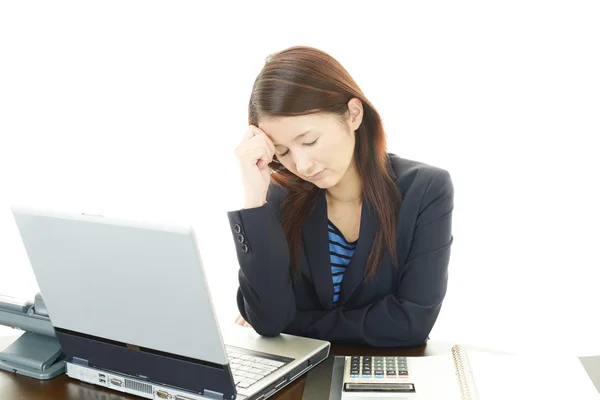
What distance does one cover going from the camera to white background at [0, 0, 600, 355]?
3.54m

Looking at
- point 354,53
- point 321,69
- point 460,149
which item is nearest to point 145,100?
point 354,53

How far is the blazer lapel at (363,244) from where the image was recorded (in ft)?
6.77

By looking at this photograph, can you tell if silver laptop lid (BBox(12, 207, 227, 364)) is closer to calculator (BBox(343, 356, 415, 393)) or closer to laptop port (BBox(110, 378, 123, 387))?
laptop port (BBox(110, 378, 123, 387))

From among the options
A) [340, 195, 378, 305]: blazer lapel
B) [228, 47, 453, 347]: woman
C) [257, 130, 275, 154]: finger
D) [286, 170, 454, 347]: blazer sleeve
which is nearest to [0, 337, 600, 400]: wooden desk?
[286, 170, 454, 347]: blazer sleeve

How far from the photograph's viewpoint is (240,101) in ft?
12.5

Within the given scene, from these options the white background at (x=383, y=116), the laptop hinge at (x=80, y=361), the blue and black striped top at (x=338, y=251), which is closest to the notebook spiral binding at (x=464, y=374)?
the blue and black striped top at (x=338, y=251)

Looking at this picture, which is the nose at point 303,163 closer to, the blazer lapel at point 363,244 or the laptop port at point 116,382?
the blazer lapel at point 363,244

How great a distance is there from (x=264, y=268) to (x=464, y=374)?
23.0 inches

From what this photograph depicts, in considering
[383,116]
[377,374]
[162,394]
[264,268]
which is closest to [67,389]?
[162,394]

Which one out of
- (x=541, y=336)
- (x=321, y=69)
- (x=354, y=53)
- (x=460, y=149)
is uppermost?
(x=321, y=69)

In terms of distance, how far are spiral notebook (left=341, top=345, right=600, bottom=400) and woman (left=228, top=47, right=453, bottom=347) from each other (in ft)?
0.76

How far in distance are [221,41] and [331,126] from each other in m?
2.00

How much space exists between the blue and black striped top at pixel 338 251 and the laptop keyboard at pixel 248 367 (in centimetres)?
55

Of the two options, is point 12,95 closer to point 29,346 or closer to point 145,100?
point 145,100
